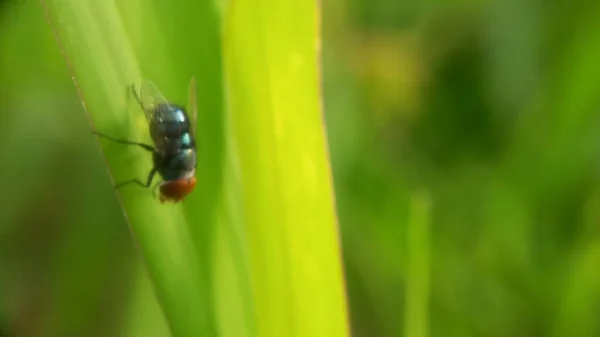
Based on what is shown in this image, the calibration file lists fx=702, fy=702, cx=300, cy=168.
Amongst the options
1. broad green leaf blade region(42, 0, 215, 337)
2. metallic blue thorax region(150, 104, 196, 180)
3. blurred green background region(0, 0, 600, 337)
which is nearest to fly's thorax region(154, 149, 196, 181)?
metallic blue thorax region(150, 104, 196, 180)

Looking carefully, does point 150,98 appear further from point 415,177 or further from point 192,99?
point 415,177

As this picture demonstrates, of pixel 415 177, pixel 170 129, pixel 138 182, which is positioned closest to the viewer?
pixel 138 182

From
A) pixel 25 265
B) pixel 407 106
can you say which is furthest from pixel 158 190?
pixel 407 106

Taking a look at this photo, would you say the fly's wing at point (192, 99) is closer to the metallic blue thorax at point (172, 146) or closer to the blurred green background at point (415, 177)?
the metallic blue thorax at point (172, 146)

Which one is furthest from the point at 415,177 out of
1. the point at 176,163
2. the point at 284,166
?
the point at 284,166

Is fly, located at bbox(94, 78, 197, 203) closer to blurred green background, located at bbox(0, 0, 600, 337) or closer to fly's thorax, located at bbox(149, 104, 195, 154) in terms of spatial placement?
fly's thorax, located at bbox(149, 104, 195, 154)

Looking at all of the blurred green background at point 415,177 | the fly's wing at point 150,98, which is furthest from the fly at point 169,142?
the blurred green background at point 415,177
